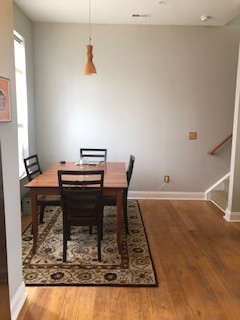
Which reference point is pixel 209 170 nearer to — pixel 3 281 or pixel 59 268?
pixel 59 268

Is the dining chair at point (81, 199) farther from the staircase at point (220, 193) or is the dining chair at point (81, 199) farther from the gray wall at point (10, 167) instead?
the staircase at point (220, 193)

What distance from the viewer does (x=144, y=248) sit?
2.97 meters

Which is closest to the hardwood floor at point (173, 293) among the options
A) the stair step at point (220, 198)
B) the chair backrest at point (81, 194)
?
the chair backrest at point (81, 194)

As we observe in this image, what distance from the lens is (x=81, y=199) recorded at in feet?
8.42

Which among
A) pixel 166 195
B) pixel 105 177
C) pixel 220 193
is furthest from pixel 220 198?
pixel 105 177

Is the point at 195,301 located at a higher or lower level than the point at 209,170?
lower

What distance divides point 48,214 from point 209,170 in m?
2.85

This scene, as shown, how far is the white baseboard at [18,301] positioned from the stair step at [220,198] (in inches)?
125

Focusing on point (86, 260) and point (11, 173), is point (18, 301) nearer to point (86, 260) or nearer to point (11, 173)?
point (86, 260)

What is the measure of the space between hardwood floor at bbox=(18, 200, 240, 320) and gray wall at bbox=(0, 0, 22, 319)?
33 cm

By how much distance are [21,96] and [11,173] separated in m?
2.60

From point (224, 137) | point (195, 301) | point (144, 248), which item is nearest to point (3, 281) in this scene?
point (195, 301)

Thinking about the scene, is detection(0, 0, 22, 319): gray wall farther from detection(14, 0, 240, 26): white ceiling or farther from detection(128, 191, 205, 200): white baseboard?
detection(128, 191, 205, 200): white baseboard

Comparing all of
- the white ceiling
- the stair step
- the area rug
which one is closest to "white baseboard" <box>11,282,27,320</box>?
the area rug
